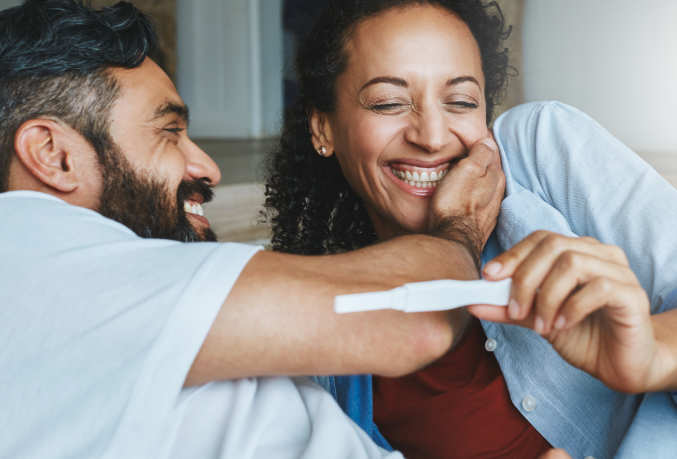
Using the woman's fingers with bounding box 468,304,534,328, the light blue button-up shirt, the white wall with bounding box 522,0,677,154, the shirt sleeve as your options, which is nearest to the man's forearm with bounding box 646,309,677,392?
the light blue button-up shirt

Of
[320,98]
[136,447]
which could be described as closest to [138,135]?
[320,98]

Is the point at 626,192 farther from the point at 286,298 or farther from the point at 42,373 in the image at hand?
the point at 42,373

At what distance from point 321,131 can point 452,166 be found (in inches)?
17.7

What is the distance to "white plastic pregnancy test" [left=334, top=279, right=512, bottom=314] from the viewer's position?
1.88ft

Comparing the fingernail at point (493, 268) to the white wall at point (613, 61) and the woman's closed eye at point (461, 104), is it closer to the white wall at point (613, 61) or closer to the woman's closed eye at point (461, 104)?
the woman's closed eye at point (461, 104)

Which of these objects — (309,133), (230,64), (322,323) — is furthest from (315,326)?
(230,64)

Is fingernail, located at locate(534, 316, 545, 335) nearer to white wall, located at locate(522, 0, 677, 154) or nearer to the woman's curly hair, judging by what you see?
the woman's curly hair

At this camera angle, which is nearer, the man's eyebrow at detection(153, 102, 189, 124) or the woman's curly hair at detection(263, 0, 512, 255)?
the man's eyebrow at detection(153, 102, 189, 124)

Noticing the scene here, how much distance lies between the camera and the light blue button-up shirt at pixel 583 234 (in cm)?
95

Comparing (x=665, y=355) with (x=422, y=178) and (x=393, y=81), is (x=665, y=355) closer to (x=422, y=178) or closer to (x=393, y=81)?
(x=422, y=178)

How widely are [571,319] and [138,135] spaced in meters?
1.00

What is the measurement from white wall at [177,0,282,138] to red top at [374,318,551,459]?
20.6ft

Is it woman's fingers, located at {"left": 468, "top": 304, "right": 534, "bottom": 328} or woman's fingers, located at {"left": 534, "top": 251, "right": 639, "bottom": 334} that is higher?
woman's fingers, located at {"left": 534, "top": 251, "right": 639, "bottom": 334}

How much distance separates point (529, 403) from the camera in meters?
1.10
